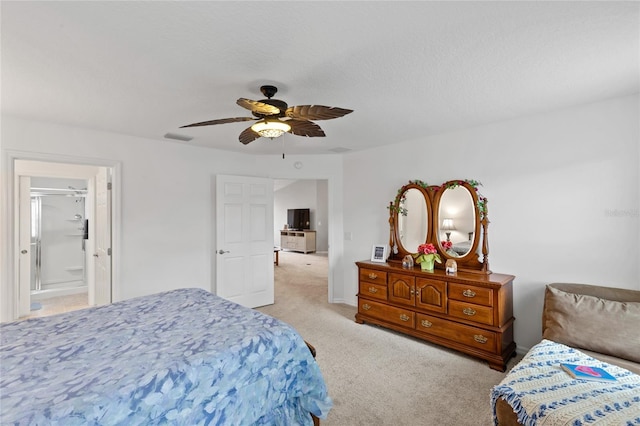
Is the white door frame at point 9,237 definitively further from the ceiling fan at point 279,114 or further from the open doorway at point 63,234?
the ceiling fan at point 279,114

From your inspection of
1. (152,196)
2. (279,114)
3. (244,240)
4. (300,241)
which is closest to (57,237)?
(152,196)

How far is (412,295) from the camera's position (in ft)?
10.9

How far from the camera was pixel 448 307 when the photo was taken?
3033 millimetres

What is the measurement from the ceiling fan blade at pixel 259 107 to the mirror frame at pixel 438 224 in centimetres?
234

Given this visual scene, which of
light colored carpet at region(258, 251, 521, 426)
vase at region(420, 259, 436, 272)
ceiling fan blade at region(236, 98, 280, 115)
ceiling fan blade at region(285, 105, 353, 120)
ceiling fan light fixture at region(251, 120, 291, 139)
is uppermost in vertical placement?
ceiling fan blade at region(236, 98, 280, 115)

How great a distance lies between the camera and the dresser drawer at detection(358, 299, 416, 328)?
10.9ft

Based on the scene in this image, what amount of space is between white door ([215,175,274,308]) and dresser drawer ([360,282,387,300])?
61.8 inches

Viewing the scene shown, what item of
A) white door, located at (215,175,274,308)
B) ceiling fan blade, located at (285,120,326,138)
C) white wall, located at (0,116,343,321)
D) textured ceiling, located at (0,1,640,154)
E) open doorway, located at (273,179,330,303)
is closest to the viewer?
textured ceiling, located at (0,1,640,154)

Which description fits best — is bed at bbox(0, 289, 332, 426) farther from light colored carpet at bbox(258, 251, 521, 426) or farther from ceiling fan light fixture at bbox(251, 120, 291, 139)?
ceiling fan light fixture at bbox(251, 120, 291, 139)

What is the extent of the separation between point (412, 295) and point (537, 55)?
2.43 metres

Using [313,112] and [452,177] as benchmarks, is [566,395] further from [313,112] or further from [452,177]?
[452,177]

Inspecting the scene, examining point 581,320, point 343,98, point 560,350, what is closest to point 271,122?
point 343,98

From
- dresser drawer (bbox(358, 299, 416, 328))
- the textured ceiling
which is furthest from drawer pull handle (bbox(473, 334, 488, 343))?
the textured ceiling

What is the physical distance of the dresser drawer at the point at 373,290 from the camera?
141 inches
